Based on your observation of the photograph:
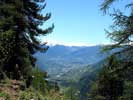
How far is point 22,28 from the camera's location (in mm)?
35250

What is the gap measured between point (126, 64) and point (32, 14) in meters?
21.7

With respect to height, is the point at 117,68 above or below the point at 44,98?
above

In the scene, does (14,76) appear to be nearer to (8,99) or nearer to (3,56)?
(3,56)

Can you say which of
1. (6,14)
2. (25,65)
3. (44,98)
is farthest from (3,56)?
(25,65)

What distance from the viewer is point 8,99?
47.0 ft

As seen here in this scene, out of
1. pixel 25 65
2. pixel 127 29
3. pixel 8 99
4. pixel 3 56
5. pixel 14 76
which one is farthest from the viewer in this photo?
pixel 25 65

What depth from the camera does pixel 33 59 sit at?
40500 mm

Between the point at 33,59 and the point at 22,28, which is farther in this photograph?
the point at 33,59

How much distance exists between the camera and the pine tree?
97.0 ft

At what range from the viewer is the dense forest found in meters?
16.5

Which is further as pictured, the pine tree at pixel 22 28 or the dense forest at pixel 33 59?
the pine tree at pixel 22 28

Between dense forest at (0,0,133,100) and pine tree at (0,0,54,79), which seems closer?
dense forest at (0,0,133,100)

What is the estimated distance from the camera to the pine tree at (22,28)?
2956 centimetres

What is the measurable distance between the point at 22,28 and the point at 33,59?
6.02m
